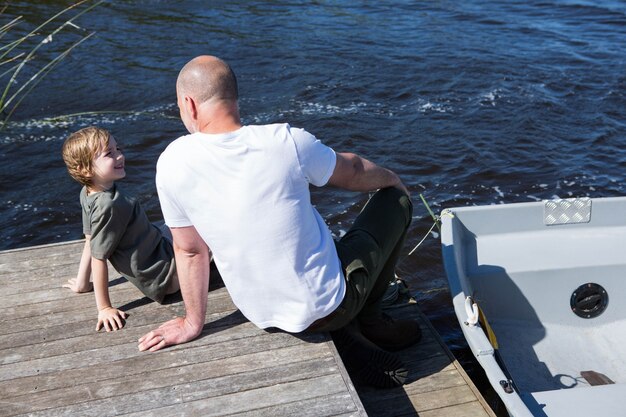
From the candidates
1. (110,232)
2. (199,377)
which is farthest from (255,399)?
(110,232)

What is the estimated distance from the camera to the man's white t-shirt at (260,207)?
9.75ft

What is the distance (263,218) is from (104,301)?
116 cm

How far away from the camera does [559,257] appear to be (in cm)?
456

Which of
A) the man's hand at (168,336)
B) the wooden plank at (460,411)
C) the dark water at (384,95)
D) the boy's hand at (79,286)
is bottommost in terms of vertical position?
the dark water at (384,95)

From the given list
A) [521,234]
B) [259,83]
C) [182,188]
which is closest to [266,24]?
[259,83]

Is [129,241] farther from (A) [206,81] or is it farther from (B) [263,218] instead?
(A) [206,81]

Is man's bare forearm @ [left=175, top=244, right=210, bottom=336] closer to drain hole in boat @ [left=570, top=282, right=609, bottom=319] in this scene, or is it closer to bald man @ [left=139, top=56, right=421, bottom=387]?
bald man @ [left=139, top=56, right=421, bottom=387]

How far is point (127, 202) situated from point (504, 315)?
226 centimetres

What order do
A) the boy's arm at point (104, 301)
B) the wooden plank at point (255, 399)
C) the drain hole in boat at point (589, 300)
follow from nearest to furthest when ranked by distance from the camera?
the wooden plank at point (255, 399) < the boy's arm at point (104, 301) < the drain hole in boat at point (589, 300)

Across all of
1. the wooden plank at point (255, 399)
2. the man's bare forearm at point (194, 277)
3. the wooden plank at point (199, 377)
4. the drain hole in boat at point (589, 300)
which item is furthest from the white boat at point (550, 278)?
the man's bare forearm at point (194, 277)

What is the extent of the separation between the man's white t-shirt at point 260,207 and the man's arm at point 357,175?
0.09 m

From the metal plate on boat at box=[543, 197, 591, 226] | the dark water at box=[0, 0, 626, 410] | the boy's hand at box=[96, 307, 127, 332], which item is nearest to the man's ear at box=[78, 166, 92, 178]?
the boy's hand at box=[96, 307, 127, 332]

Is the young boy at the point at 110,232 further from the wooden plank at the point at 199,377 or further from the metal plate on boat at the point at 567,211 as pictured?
the metal plate on boat at the point at 567,211

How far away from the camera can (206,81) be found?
2.96m
